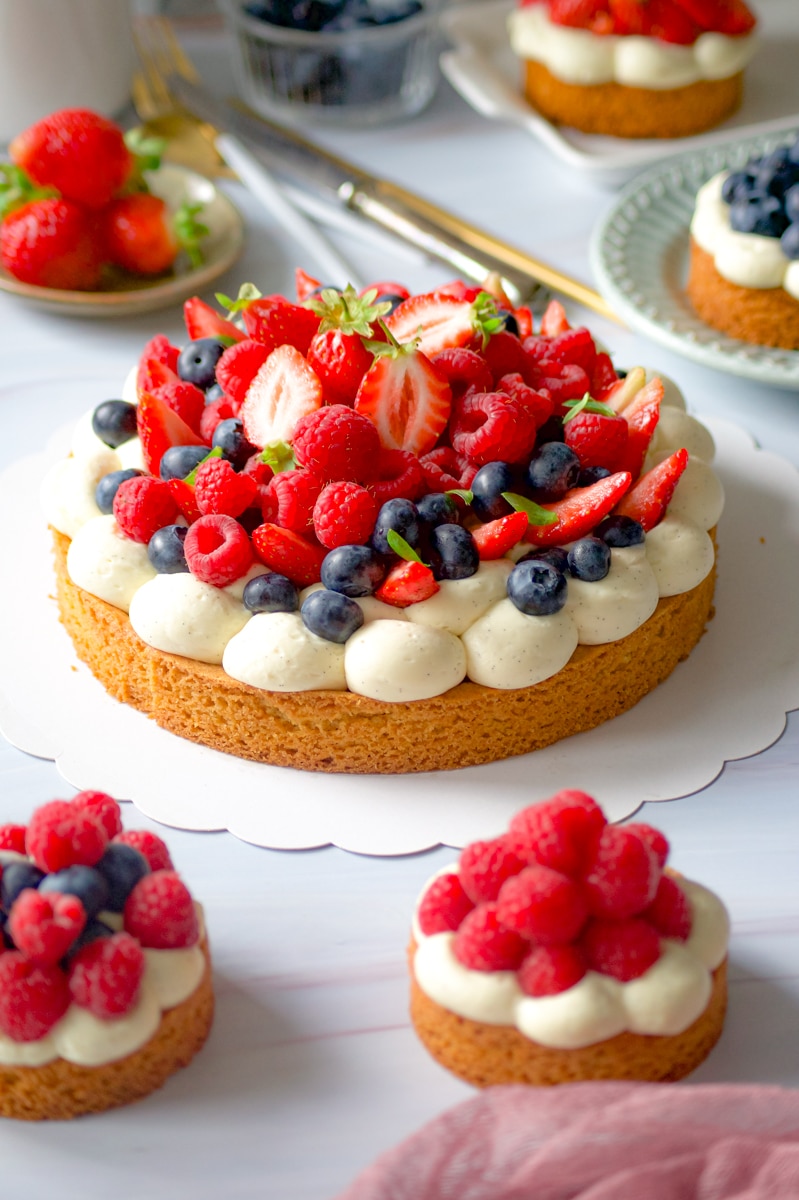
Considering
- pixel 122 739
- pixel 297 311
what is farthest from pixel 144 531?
pixel 297 311

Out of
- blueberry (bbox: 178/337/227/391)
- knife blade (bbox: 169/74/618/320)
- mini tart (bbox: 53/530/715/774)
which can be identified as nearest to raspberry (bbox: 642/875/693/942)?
mini tart (bbox: 53/530/715/774)

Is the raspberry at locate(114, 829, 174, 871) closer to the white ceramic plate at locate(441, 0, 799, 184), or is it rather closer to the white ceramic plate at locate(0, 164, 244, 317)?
the white ceramic plate at locate(0, 164, 244, 317)

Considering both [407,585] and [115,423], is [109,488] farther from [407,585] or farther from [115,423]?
[407,585]

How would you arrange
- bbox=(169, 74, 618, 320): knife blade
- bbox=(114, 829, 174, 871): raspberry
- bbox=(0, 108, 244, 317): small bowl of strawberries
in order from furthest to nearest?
bbox=(169, 74, 618, 320): knife blade
bbox=(0, 108, 244, 317): small bowl of strawberries
bbox=(114, 829, 174, 871): raspberry

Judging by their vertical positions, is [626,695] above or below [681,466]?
below

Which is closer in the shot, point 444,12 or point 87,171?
→ point 87,171

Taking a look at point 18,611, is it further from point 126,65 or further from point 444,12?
point 444,12

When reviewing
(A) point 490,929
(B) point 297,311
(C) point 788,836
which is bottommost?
(C) point 788,836
